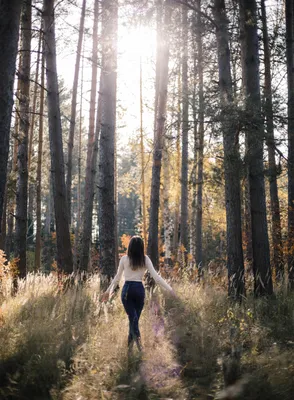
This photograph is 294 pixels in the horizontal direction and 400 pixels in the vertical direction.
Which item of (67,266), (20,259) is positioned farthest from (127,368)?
(20,259)

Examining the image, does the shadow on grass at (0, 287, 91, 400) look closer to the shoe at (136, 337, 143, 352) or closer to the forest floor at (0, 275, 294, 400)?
the forest floor at (0, 275, 294, 400)

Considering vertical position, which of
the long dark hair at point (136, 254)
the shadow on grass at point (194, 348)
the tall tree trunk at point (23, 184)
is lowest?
the shadow on grass at point (194, 348)

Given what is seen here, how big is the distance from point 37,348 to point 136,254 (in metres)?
1.86

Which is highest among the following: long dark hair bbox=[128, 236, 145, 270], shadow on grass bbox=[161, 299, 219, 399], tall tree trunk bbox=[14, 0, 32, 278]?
tall tree trunk bbox=[14, 0, 32, 278]

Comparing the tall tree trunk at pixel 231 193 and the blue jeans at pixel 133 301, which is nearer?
the blue jeans at pixel 133 301

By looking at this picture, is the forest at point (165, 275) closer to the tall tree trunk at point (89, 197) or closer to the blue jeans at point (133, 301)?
the blue jeans at point (133, 301)

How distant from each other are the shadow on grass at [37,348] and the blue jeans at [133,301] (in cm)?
67

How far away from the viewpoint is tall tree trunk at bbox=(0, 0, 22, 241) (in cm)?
484

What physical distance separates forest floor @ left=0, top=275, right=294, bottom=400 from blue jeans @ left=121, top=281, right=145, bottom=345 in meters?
0.20

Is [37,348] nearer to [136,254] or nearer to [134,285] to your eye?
[134,285]

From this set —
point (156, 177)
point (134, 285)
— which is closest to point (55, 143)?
point (156, 177)

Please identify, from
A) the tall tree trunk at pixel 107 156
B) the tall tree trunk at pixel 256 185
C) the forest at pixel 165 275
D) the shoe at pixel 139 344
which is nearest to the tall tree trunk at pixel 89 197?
the forest at pixel 165 275

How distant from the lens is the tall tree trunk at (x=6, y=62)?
484 centimetres

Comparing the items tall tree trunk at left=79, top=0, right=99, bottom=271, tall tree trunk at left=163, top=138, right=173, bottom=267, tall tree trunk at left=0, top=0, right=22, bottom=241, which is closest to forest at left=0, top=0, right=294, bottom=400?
tall tree trunk at left=0, top=0, right=22, bottom=241
